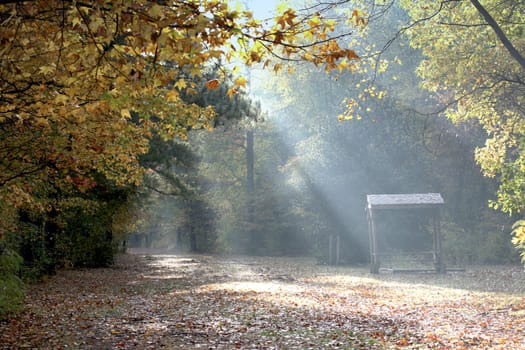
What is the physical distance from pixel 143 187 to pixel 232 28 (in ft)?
71.9

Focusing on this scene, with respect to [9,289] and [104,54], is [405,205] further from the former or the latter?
[104,54]

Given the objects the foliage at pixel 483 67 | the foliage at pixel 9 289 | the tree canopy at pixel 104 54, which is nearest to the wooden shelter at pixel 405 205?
the foliage at pixel 483 67

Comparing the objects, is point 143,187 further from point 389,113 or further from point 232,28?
point 232,28

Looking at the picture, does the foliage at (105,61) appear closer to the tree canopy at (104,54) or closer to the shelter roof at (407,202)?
the tree canopy at (104,54)

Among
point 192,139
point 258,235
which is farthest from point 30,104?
point 258,235

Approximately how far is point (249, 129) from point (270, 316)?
1613 centimetres

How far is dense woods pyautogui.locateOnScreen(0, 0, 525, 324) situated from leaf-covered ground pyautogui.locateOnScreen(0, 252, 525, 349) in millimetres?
1463

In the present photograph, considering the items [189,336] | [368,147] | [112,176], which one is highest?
[368,147]

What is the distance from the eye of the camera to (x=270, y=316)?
980cm

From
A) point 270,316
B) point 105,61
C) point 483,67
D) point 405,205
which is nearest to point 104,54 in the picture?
point 105,61

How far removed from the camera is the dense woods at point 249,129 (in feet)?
14.1

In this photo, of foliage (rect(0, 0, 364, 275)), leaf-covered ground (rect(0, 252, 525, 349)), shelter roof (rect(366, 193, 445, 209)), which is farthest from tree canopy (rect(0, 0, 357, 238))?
shelter roof (rect(366, 193, 445, 209))

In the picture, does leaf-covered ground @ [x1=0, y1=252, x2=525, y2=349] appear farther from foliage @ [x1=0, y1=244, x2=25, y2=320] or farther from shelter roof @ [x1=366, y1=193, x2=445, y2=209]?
shelter roof @ [x1=366, y1=193, x2=445, y2=209]

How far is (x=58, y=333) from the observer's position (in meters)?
8.27
